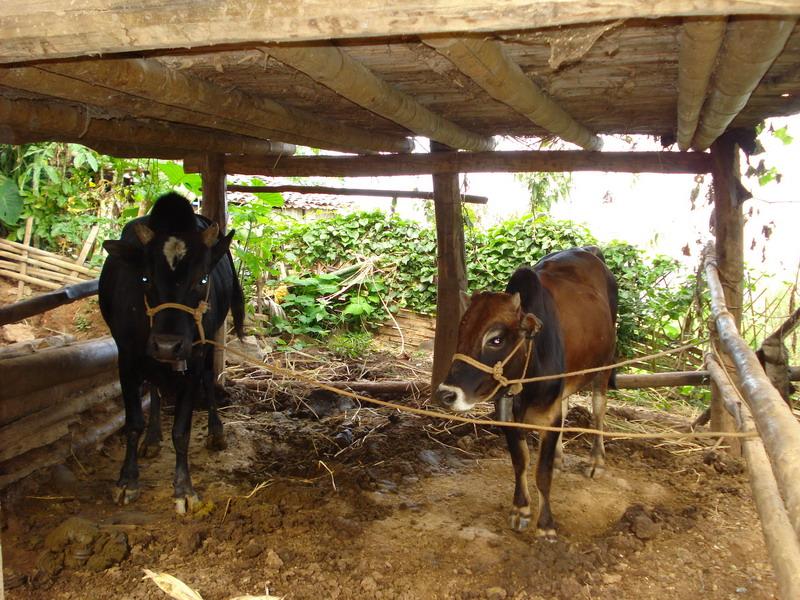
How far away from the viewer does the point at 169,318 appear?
4465 mm

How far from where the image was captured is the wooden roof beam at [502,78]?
9.93ft

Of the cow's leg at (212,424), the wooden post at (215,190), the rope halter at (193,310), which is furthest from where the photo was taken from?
the wooden post at (215,190)

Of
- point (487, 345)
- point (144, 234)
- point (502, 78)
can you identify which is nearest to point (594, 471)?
point (487, 345)

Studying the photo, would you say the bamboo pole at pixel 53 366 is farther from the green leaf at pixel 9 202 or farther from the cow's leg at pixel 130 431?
the green leaf at pixel 9 202

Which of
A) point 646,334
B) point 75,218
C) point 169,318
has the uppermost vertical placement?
point 75,218

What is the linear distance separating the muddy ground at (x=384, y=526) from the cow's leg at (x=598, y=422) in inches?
5.5

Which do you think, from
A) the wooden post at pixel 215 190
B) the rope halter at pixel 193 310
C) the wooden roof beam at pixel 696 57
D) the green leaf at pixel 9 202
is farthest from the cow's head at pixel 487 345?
the green leaf at pixel 9 202

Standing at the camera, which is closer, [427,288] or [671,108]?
[671,108]

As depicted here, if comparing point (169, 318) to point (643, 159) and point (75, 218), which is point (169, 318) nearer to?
point (643, 159)

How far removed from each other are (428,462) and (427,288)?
21.7 ft

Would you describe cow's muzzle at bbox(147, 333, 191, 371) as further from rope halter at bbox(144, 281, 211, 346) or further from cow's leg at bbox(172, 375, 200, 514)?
cow's leg at bbox(172, 375, 200, 514)

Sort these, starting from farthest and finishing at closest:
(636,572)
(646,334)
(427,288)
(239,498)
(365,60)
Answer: (427,288)
(646,334)
(239,498)
(636,572)
(365,60)

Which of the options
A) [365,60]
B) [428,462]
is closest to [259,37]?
[365,60]

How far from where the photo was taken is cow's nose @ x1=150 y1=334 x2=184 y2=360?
4.37 meters
